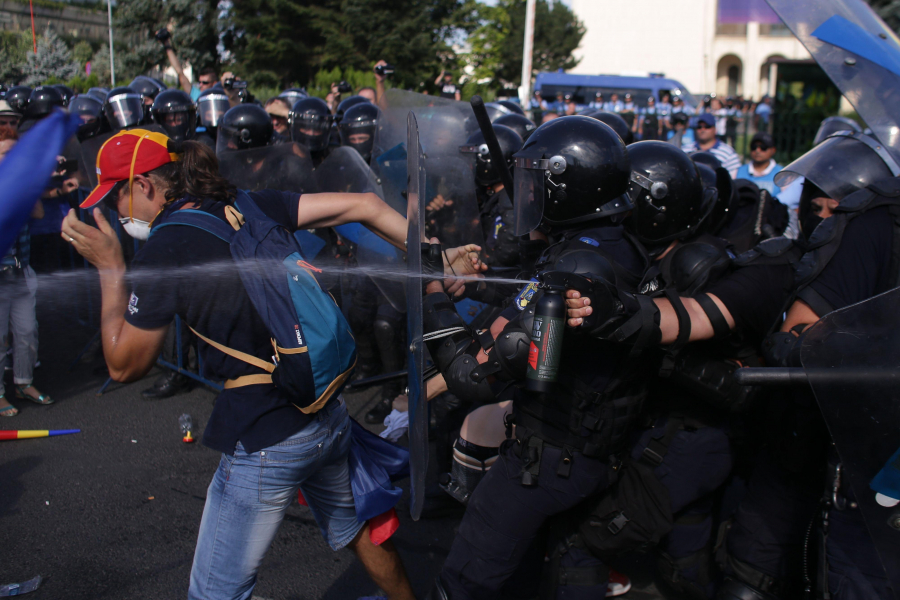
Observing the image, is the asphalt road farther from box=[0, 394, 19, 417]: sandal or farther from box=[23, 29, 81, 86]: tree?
box=[23, 29, 81, 86]: tree

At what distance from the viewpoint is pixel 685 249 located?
2.35m

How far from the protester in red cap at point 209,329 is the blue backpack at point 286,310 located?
0.12ft

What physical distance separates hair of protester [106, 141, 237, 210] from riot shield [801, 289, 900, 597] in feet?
5.76

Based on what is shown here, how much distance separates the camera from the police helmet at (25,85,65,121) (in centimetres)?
→ 729

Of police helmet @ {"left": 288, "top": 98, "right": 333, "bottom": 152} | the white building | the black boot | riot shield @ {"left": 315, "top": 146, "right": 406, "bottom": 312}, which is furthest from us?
the white building

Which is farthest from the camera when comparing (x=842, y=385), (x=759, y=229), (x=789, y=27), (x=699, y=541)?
(x=759, y=229)

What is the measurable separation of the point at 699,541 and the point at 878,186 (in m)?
1.48

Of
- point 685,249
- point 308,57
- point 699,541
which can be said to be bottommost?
point 699,541

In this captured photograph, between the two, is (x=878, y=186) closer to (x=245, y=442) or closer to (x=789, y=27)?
(x=789, y=27)

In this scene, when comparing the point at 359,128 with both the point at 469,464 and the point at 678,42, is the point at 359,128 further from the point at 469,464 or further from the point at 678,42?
the point at 678,42

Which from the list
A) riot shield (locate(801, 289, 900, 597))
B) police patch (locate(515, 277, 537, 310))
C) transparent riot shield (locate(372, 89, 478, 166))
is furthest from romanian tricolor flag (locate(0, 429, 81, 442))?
riot shield (locate(801, 289, 900, 597))

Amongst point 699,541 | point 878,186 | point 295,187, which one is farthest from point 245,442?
point 295,187

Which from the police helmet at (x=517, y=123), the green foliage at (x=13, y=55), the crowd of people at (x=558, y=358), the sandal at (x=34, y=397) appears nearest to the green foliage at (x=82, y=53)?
the green foliage at (x=13, y=55)

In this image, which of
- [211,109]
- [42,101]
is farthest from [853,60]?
[42,101]
